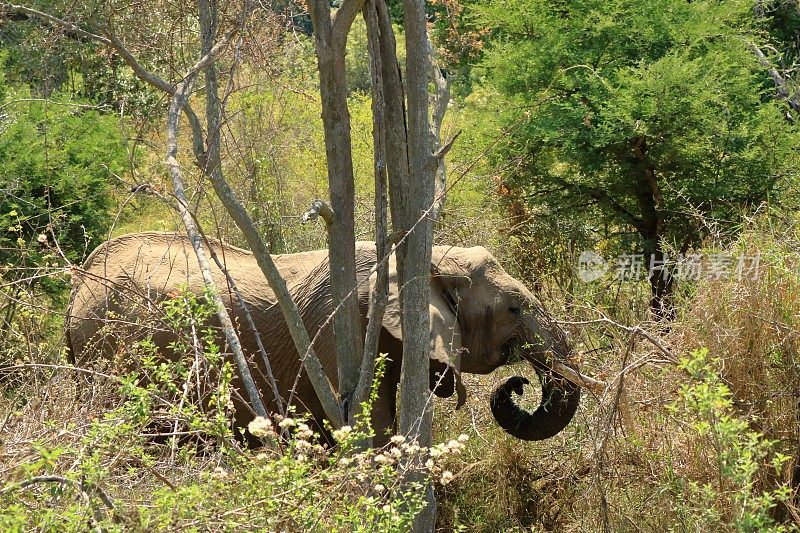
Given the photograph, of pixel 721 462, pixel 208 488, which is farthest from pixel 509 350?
pixel 208 488

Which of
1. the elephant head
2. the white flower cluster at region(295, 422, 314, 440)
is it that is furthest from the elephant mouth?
the white flower cluster at region(295, 422, 314, 440)

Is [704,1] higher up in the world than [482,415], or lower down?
higher up

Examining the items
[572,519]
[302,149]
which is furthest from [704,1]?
[572,519]

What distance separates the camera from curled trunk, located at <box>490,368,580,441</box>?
23.7 feet

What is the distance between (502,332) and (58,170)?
556 cm

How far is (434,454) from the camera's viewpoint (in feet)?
12.6

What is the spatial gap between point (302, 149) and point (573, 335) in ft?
22.7

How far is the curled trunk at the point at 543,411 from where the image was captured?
723 cm

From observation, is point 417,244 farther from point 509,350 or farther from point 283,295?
point 509,350

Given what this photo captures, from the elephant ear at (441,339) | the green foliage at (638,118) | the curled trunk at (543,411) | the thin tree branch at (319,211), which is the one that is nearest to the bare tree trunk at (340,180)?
the thin tree branch at (319,211)

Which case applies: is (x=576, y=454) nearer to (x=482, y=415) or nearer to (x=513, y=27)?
(x=482, y=415)

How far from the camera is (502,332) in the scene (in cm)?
754

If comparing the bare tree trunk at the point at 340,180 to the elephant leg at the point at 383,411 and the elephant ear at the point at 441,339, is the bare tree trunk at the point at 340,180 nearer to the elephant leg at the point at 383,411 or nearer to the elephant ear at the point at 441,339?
the elephant ear at the point at 441,339

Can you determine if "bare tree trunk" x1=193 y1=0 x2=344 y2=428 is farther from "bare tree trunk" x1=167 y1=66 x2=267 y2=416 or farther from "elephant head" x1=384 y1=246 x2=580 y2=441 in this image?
"elephant head" x1=384 y1=246 x2=580 y2=441
